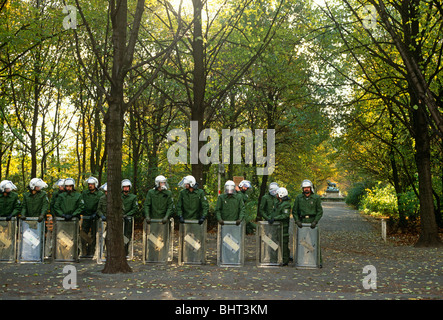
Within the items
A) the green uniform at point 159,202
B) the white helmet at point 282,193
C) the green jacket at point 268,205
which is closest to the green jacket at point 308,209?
the white helmet at point 282,193

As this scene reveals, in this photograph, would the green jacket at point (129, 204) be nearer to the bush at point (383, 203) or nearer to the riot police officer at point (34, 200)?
the riot police officer at point (34, 200)

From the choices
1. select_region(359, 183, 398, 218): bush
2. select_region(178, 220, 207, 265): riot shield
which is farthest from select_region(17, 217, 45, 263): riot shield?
select_region(359, 183, 398, 218): bush

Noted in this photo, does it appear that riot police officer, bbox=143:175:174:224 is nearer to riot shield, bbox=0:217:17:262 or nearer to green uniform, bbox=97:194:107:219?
green uniform, bbox=97:194:107:219

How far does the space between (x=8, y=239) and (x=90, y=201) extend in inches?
88.8

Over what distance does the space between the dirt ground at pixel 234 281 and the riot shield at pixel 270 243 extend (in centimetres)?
30

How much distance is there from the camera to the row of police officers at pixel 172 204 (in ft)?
43.9

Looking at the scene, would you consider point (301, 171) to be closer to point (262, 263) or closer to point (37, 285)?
point (262, 263)

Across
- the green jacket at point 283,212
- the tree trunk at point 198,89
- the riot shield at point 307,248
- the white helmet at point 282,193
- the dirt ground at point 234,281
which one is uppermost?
the tree trunk at point 198,89

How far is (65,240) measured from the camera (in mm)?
13383

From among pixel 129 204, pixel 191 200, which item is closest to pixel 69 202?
pixel 129 204

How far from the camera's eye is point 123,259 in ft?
38.0

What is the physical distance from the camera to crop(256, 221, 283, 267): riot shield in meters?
13.3

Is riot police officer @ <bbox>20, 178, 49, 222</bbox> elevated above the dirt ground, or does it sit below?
above

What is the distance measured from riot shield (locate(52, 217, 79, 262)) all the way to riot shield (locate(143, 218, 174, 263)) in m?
1.74
